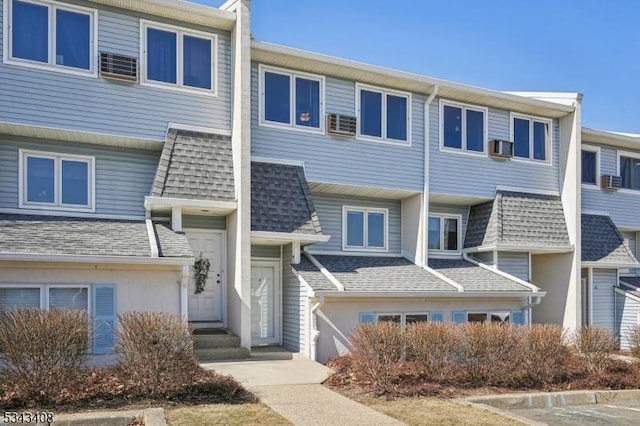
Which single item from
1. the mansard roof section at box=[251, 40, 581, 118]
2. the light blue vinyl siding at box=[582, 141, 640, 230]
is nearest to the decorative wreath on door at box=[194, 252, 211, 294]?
the mansard roof section at box=[251, 40, 581, 118]

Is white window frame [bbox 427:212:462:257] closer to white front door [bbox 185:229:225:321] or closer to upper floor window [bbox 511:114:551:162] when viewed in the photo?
upper floor window [bbox 511:114:551:162]

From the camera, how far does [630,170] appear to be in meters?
19.5

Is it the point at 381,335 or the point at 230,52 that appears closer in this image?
the point at 381,335

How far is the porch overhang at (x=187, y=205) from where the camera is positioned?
1185 centimetres

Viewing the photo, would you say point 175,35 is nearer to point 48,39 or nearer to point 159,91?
point 159,91

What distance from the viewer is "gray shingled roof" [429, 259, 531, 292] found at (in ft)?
47.5

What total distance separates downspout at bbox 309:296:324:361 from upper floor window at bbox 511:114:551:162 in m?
8.28

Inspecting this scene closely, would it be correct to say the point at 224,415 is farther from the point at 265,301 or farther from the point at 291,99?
the point at 291,99

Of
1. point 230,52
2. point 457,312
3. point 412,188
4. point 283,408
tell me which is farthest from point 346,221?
point 283,408

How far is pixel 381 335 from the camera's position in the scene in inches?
385

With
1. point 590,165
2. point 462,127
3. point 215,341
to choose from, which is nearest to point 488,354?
point 215,341

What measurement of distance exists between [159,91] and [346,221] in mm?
5921

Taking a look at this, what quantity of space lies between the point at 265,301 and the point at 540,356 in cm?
651

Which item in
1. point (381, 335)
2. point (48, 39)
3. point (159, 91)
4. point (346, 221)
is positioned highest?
point (48, 39)
